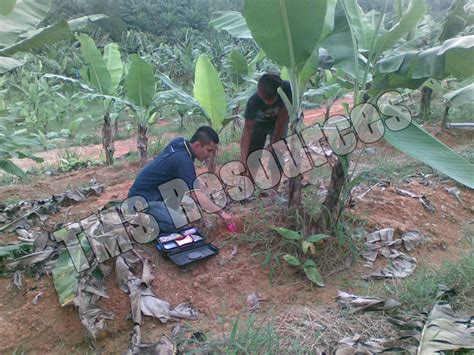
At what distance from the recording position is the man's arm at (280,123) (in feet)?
13.1

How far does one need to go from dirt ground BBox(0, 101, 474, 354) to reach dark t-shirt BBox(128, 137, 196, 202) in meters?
0.54

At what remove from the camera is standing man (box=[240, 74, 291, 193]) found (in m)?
3.70

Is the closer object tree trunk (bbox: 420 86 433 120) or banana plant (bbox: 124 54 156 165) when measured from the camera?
banana plant (bbox: 124 54 156 165)

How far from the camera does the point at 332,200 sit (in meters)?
3.08

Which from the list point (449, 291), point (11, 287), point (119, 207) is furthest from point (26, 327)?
point (449, 291)

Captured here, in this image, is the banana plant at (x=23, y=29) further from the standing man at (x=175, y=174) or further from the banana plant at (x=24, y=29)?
the standing man at (x=175, y=174)

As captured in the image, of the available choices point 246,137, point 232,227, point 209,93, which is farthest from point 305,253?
point 209,93

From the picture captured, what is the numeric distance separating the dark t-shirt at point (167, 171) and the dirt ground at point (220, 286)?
0.54m

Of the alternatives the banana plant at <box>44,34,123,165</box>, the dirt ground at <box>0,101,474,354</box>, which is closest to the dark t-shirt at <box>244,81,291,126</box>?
the dirt ground at <box>0,101,474,354</box>

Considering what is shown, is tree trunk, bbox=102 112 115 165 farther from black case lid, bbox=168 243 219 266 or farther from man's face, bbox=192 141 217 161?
black case lid, bbox=168 243 219 266

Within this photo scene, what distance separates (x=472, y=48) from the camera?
2277mm

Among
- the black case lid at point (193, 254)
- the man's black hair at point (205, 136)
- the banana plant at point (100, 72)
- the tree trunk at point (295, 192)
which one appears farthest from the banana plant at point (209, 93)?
the black case lid at point (193, 254)

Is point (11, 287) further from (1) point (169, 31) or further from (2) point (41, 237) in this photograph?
(1) point (169, 31)

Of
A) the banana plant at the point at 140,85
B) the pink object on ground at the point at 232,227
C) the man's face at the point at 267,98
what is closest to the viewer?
the pink object on ground at the point at 232,227
